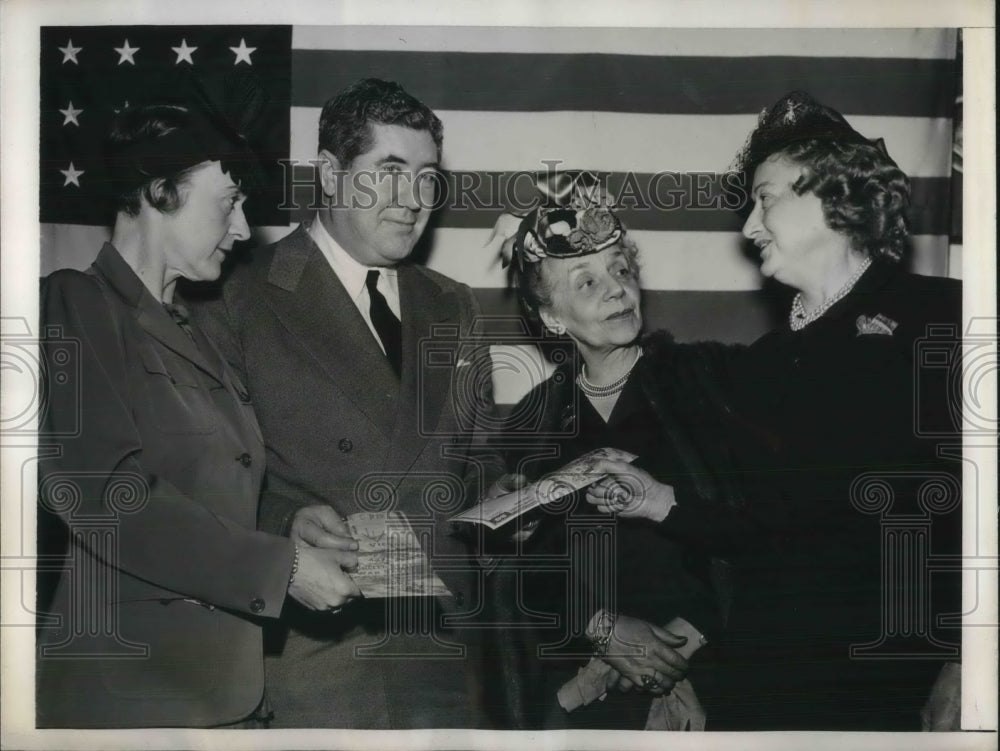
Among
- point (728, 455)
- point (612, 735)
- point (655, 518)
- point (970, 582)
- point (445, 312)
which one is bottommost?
point (612, 735)

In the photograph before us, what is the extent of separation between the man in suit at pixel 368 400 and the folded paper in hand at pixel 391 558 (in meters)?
0.03

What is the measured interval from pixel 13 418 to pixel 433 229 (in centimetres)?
123

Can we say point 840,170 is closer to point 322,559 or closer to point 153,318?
point 322,559

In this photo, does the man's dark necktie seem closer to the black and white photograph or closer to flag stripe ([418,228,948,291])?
the black and white photograph

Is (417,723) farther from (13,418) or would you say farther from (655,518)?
(13,418)

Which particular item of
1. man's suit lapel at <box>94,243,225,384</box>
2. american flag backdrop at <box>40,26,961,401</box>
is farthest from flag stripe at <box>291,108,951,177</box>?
man's suit lapel at <box>94,243,225,384</box>

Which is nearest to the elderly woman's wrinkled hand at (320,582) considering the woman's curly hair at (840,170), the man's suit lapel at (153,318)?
the man's suit lapel at (153,318)

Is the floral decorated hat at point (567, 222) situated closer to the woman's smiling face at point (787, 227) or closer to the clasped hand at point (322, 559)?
the woman's smiling face at point (787, 227)

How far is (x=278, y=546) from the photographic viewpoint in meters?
2.40

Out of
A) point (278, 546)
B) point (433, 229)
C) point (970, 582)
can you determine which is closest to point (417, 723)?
point (278, 546)

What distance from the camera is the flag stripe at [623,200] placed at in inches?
98.7

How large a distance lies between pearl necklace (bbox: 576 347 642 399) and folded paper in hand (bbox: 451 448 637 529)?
0.48 ft

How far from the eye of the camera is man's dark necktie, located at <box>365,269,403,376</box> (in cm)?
248

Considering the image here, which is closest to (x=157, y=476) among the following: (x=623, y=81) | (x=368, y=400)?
(x=368, y=400)
